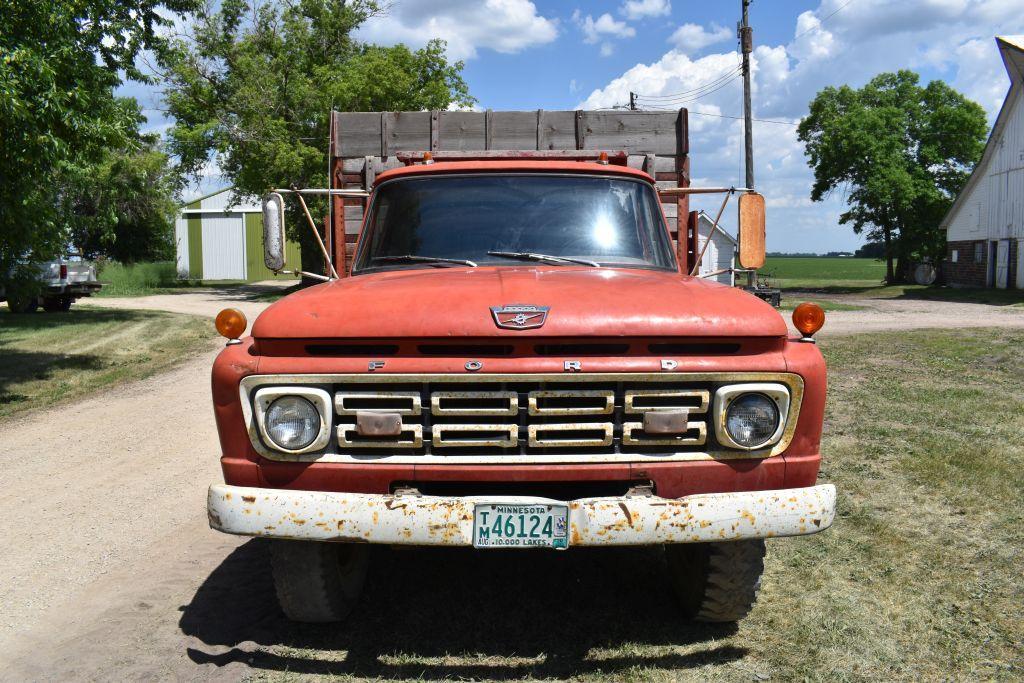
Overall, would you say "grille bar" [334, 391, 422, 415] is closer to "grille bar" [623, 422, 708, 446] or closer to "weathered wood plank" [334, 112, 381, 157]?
"grille bar" [623, 422, 708, 446]

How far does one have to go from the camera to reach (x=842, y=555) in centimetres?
501

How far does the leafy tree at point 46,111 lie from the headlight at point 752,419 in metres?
8.46

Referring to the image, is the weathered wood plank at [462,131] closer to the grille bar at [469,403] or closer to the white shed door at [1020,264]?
the grille bar at [469,403]

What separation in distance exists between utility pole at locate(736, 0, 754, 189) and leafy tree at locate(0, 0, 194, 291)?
65.8ft

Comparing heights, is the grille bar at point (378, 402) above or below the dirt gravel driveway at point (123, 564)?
above

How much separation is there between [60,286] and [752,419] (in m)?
23.7

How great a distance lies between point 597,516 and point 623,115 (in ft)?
15.9

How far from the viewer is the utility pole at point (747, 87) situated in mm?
28641

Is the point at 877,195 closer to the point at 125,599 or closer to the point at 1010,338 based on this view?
the point at 1010,338

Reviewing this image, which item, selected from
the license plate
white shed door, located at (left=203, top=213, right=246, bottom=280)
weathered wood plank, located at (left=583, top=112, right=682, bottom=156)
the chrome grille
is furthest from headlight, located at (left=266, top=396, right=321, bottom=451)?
white shed door, located at (left=203, top=213, right=246, bottom=280)

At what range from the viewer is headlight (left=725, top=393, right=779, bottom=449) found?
11.2 feet

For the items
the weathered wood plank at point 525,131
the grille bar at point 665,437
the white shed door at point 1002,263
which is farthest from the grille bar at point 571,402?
the white shed door at point 1002,263

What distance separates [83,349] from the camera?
610 inches

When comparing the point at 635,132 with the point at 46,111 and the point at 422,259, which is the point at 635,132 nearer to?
the point at 422,259
